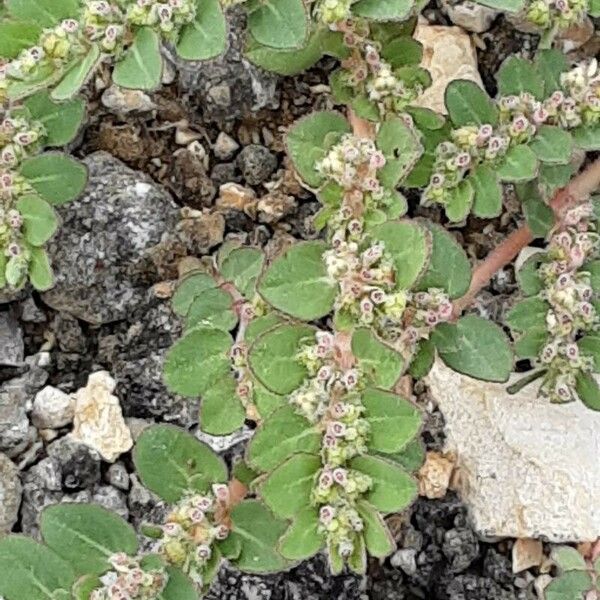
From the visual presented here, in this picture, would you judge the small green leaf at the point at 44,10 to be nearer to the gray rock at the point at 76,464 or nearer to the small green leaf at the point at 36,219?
the small green leaf at the point at 36,219

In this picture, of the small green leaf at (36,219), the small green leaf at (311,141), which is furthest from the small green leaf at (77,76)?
the small green leaf at (311,141)

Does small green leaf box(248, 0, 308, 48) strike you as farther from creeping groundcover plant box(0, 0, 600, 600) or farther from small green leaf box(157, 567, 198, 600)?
small green leaf box(157, 567, 198, 600)

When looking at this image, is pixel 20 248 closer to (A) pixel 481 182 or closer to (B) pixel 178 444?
(B) pixel 178 444

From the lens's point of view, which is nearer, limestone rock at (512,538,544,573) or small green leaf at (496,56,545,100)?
small green leaf at (496,56,545,100)

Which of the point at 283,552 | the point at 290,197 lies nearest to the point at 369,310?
the point at 283,552

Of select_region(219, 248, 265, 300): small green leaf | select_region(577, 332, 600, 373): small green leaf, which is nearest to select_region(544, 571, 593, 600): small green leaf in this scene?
select_region(577, 332, 600, 373): small green leaf

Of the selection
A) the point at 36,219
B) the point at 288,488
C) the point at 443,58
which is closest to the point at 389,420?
the point at 288,488
